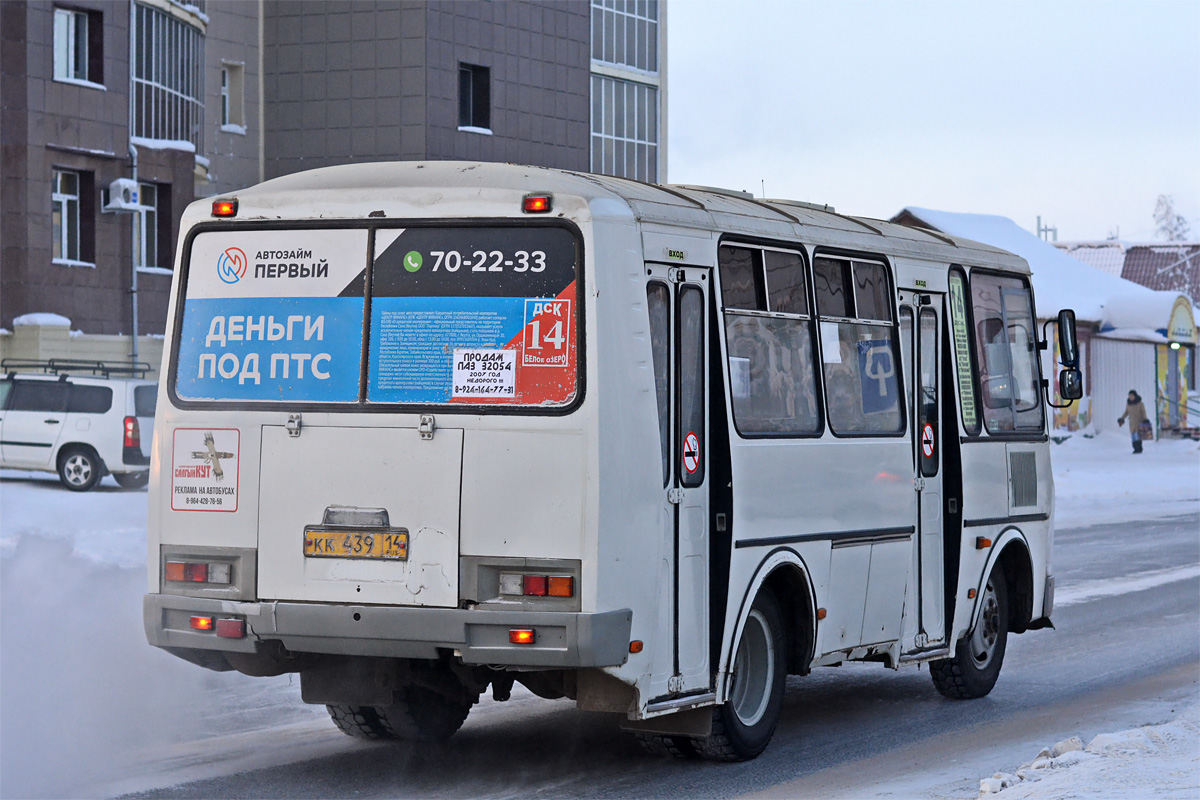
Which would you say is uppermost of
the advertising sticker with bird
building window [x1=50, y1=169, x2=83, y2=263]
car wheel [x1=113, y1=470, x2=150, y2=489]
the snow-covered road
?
building window [x1=50, y1=169, x2=83, y2=263]

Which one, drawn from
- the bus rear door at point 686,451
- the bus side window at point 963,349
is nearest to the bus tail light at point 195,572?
the bus rear door at point 686,451

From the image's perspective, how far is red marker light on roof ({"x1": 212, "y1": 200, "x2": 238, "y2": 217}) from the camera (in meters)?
8.07

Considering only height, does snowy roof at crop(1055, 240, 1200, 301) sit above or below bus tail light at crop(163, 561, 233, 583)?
above

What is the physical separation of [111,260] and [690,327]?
26190 mm

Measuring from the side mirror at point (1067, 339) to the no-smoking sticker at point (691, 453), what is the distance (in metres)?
4.09

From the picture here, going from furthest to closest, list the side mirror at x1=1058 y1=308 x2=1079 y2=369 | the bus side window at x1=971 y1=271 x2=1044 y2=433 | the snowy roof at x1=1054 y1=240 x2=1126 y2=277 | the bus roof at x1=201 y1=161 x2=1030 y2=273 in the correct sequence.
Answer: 1. the snowy roof at x1=1054 y1=240 x2=1126 y2=277
2. the side mirror at x1=1058 y1=308 x2=1079 y2=369
3. the bus side window at x1=971 y1=271 x2=1044 y2=433
4. the bus roof at x1=201 y1=161 x2=1030 y2=273

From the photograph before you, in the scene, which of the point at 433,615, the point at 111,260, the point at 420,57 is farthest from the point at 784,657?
the point at 420,57

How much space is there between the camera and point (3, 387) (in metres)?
25.0

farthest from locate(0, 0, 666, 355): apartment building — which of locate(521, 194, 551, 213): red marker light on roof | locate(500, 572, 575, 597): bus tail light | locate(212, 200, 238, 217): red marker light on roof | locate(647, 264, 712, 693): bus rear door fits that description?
locate(500, 572, 575, 597): bus tail light

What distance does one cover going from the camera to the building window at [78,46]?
31359 millimetres

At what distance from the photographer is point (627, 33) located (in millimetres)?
45438

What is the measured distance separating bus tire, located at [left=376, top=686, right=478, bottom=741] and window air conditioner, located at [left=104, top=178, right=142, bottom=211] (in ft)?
80.5

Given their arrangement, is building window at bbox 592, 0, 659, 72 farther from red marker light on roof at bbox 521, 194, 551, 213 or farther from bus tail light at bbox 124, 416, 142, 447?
red marker light on roof at bbox 521, 194, 551, 213

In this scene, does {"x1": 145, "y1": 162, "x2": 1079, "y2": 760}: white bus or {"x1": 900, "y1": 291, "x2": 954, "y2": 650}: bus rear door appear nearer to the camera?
{"x1": 145, "y1": 162, "x2": 1079, "y2": 760}: white bus
